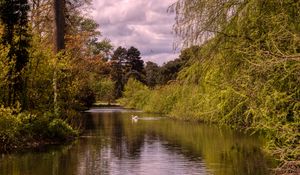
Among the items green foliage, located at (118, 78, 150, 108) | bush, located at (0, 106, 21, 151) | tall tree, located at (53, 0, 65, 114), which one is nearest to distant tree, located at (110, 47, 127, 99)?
green foliage, located at (118, 78, 150, 108)

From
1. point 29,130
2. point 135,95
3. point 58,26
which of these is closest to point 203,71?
point 29,130

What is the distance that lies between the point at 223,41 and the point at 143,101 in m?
69.9

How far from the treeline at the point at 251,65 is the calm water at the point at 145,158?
5.97 m

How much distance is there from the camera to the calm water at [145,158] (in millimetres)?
17219

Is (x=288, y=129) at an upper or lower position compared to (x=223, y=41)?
lower

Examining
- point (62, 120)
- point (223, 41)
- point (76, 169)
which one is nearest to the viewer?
point (223, 41)

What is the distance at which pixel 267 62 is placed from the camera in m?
8.48

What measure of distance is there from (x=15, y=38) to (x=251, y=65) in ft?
55.9

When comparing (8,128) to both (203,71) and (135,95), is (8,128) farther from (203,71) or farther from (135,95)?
(135,95)

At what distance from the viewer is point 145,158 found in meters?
20.7

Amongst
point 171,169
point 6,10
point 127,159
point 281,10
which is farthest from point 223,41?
point 6,10

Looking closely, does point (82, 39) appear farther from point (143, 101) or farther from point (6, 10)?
point (143, 101)

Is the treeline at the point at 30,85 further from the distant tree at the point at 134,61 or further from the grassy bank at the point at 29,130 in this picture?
the distant tree at the point at 134,61

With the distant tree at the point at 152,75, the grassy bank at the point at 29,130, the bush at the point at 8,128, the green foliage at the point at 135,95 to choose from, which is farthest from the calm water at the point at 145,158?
the distant tree at the point at 152,75
